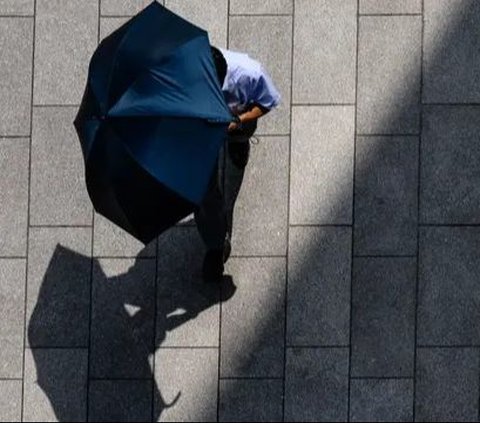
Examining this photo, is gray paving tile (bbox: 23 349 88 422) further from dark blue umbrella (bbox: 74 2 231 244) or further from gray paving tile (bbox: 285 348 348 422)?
dark blue umbrella (bbox: 74 2 231 244)

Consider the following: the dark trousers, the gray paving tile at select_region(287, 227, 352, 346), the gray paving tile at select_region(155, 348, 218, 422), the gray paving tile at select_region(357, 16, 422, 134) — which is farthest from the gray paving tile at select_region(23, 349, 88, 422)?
the gray paving tile at select_region(357, 16, 422, 134)

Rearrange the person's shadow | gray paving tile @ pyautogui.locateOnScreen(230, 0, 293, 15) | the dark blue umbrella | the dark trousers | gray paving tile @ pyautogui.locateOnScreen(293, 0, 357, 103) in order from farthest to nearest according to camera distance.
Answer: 1. gray paving tile @ pyautogui.locateOnScreen(230, 0, 293, 15)
2. gray paving tile @ pyautogui.locateOnScreen(293, 0, 357, 103)
3. the person's shadow
4. the dark trousers
5. the dark blue umbrella

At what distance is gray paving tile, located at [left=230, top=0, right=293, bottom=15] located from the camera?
10.5 metres

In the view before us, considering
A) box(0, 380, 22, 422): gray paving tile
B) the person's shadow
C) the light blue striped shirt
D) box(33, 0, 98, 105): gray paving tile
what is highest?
box(33, 0, 98, 105): gray paving tile

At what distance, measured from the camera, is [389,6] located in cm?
1041

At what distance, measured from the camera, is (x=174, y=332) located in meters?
10.3

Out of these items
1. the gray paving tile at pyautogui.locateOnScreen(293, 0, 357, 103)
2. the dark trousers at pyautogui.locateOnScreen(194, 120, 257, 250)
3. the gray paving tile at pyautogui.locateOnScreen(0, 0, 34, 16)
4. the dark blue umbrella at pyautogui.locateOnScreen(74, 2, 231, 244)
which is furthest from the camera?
the gray paving tile at pyautogui.locateOnScreen(0, 0, 34, 16)

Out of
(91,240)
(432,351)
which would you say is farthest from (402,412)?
(91,240)

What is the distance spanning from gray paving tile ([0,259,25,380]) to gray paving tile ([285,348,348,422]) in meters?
2.34

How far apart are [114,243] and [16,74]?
1.75 m

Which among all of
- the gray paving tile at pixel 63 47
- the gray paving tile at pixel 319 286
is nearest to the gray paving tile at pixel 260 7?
the gray paving tile at pixel 63 47

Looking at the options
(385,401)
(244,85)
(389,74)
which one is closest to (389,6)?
(389,74)

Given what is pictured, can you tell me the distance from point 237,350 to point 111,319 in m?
1.12

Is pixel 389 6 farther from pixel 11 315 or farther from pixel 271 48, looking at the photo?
pixel 11 315
